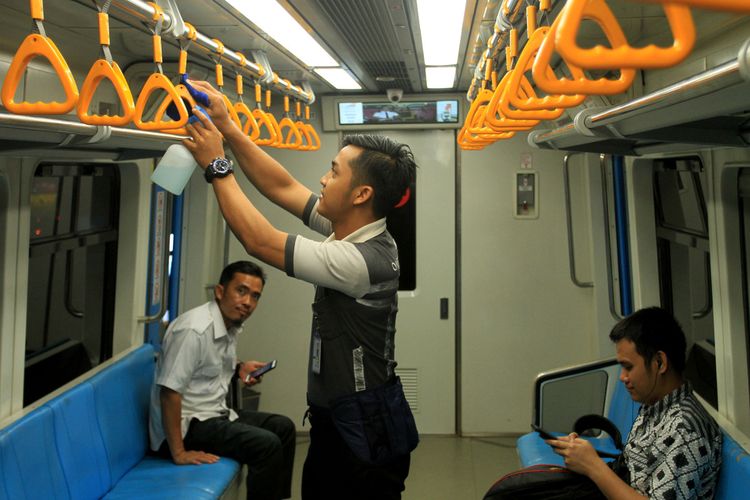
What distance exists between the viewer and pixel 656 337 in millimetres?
2703

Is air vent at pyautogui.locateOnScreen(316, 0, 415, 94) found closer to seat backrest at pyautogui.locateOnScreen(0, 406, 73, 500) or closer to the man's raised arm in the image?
the man's raised arm

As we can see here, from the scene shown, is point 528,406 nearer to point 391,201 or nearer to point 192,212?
point 192,212

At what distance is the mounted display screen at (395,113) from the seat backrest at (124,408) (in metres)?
2.74

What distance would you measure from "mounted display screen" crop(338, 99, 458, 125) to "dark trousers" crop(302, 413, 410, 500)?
413cm

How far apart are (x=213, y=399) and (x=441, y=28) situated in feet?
7.67

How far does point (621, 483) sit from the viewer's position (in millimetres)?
2582

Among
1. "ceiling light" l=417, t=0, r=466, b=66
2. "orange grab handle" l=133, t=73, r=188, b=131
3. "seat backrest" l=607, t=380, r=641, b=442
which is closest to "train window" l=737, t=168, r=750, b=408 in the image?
"seat backrest" l=607, t=380, r=641, b=442

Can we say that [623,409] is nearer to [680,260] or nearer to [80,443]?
[680,260]

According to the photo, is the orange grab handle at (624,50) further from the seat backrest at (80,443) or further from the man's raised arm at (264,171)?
the seat backrest at (80,443)

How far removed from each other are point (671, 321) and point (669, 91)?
1.40 metres

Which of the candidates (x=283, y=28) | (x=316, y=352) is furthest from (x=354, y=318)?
(x=283, y=28)

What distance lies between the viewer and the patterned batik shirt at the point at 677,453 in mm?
2465

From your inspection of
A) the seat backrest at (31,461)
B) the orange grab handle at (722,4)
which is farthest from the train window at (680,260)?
the orange grab handle at (722,4)

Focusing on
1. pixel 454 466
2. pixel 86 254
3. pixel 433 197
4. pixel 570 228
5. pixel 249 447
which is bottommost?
pixel 454 466
